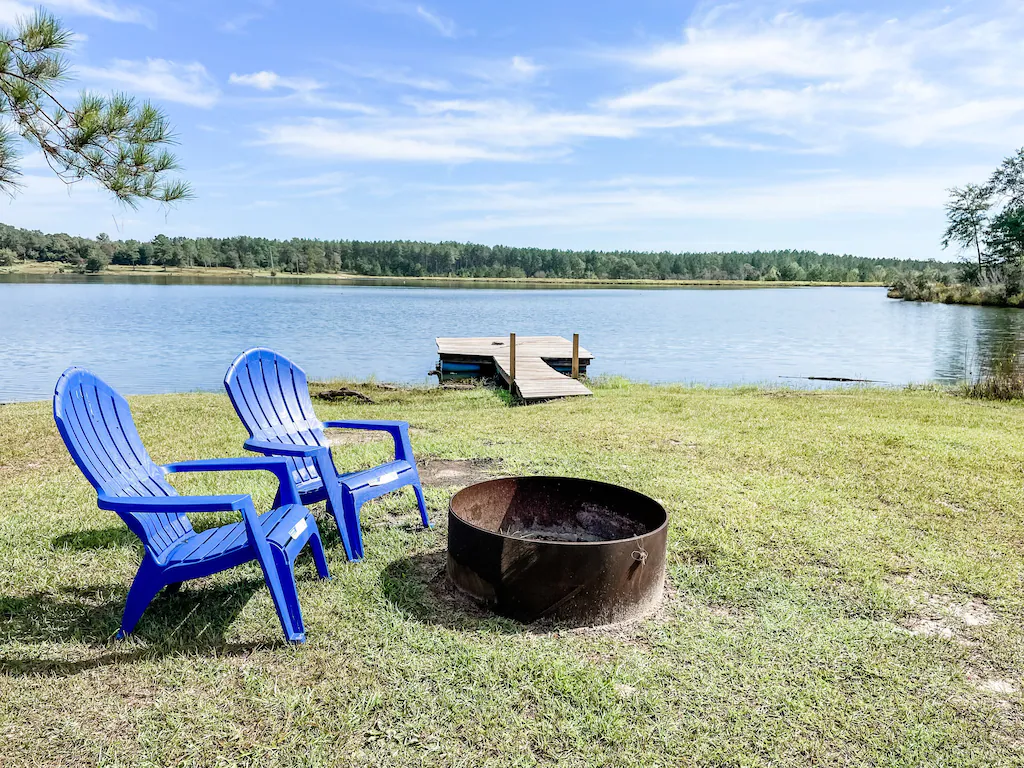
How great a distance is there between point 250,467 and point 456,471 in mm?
2466

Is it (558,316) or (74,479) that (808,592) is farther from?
(558,316)

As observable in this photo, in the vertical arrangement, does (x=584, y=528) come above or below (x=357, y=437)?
above

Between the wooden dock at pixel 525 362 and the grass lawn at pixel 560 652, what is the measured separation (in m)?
5.57

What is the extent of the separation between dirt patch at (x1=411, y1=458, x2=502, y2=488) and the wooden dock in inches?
173

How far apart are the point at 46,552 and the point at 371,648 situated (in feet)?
7.10

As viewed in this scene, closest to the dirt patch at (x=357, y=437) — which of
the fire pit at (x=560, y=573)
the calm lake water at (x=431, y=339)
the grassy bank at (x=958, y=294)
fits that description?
the fire pit at (x=560, y=573)

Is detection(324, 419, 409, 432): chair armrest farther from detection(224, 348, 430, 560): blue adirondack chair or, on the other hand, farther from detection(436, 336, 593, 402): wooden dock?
detection(436, 336, 593, 402): wooden dock

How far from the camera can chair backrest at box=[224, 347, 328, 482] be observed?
3758mm

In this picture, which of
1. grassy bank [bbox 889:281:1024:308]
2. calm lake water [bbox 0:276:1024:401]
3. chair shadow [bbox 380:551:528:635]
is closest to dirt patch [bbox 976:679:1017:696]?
chair shadow [bbox 380:551:528:635]

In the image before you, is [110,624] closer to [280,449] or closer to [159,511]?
[159,511]

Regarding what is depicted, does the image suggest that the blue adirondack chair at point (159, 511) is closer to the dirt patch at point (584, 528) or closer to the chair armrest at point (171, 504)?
the chair armrest at point (171, 504)

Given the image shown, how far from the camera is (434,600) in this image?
310cm

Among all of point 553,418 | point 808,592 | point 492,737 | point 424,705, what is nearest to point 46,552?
point 424,705

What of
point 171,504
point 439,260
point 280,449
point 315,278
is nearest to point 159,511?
point 171,504
